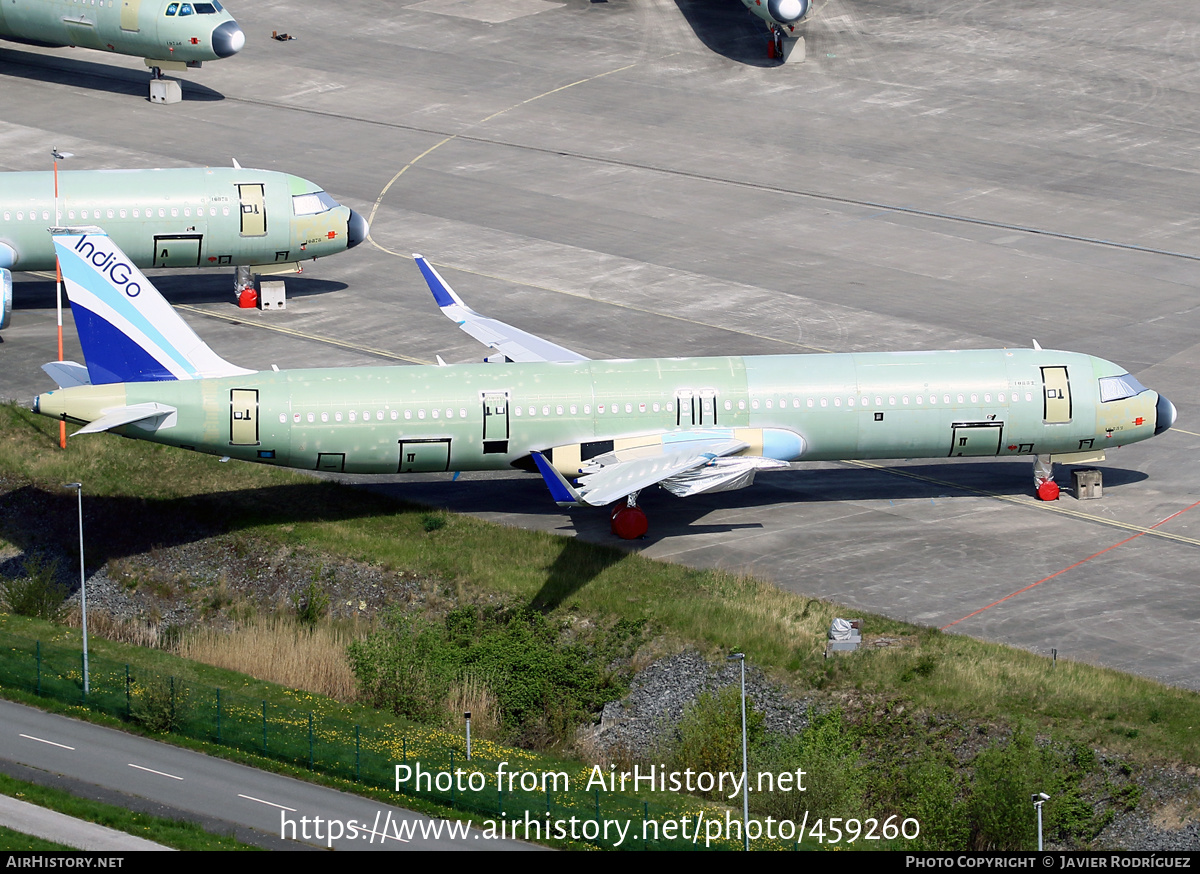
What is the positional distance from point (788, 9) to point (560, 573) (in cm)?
6154

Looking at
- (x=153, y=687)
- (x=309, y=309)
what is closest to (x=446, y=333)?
(x=309, y=309)

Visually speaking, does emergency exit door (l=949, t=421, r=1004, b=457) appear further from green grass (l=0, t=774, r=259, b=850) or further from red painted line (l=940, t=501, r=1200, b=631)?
green grass (l=0, t=774, r=259, b=850)

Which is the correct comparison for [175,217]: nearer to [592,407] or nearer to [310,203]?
[310,203]

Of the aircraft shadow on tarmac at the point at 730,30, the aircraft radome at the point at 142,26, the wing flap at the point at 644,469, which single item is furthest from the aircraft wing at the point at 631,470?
the aircraft shadow on tarmac at the point at 730,30

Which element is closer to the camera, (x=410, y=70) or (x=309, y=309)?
(x=309, y=309)

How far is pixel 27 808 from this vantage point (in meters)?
47.0

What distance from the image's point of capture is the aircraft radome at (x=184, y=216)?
77688 millimetres

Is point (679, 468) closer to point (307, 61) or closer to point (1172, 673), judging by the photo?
point (1172, 673)

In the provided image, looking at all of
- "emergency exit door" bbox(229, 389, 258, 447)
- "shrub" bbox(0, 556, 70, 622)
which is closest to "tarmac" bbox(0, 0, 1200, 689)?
"emergency exit door" bbox(229, 389, 258, 447)

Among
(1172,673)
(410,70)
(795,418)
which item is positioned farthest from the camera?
(410,70)

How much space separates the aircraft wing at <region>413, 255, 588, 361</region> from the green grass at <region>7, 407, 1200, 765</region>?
301 inches

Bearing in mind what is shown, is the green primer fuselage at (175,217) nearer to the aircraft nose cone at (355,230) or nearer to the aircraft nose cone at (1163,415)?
the aircraft nose cone at (355,230)
